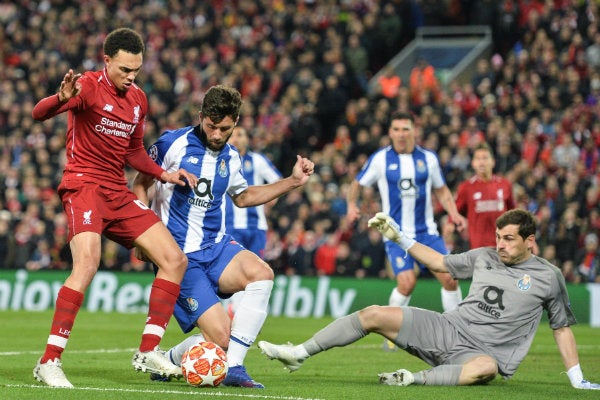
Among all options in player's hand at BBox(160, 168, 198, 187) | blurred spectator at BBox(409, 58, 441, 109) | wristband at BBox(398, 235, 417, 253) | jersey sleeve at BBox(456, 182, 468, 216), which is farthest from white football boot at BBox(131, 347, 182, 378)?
blurred spectator at BBox(409, 58, 441, 109)

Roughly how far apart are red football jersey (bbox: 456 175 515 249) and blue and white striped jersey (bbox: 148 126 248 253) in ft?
18.5

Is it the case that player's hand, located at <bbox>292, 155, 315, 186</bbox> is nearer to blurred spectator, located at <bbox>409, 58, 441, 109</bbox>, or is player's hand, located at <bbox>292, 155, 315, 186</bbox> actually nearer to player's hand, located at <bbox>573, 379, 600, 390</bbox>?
player's hand, located at <bbox>573, 379, 600, 390</bbox>

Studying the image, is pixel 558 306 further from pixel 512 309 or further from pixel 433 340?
pixel 433 340

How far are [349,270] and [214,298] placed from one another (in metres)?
11.0

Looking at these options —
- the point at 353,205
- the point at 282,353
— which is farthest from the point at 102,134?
the point at 353,205

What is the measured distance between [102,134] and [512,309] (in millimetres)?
3400

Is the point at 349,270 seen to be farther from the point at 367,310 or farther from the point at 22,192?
the point at 367,310

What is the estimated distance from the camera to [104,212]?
8266 mm

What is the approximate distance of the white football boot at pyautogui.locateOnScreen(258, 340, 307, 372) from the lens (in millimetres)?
8375

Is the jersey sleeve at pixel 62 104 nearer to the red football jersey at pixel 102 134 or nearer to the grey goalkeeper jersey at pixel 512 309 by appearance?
the red football jersey at pixel 102 134

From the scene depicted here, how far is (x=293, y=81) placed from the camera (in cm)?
2433

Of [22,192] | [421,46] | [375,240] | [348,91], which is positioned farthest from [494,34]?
[22,192]

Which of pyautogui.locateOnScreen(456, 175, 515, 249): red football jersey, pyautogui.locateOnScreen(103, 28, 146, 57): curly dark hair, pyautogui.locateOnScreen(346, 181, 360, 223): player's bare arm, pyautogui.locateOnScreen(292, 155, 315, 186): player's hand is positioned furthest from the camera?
pyautogui.locateOnScreen(456, 175, 515, 249): red football jersey

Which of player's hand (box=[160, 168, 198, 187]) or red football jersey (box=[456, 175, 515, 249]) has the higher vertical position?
player's hand (box=[160, 168, 198, 187])
